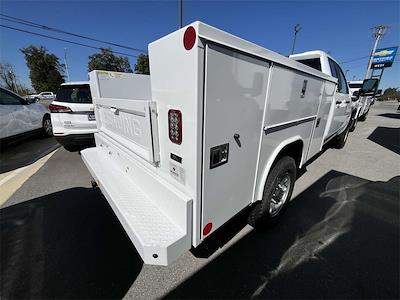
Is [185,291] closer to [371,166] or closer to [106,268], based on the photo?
[106,268]

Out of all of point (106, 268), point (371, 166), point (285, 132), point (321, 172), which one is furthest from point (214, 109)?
point (371, 166)

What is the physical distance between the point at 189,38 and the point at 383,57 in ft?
134

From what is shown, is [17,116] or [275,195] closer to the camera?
[275,195]

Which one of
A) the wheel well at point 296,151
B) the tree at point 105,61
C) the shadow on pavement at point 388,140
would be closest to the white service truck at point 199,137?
the wheel well at point 296,151

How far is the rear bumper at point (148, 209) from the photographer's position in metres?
1.25

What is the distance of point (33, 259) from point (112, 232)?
2.43ft

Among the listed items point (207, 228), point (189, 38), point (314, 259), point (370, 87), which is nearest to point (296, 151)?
point (314, 259)

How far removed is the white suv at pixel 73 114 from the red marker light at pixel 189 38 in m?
3.90

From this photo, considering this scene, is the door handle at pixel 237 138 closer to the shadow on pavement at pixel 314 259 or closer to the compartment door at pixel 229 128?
the compartment door at pixel 229 128

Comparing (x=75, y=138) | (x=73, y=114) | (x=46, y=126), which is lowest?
(x=46, y=126)

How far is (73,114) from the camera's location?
13.9 feet

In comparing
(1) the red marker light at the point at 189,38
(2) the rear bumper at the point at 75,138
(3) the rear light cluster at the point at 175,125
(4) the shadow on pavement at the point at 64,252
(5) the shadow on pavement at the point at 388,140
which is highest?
(1) the red marker light at the point at 189,38

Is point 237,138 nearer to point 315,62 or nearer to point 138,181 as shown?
point 138,181

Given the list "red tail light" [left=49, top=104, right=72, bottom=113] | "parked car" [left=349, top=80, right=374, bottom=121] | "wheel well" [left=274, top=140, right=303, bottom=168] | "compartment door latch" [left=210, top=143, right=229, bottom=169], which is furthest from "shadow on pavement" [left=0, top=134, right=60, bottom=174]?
"parked car" [left=349, top=80, right=374, bottom=121]
